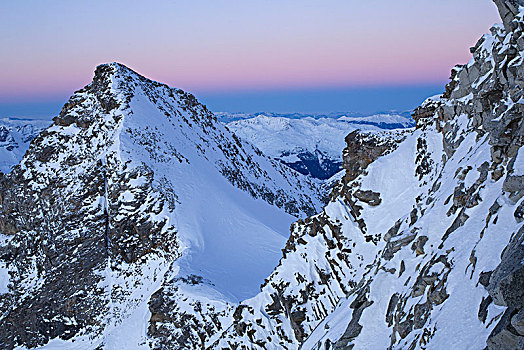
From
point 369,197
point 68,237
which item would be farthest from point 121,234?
point 369,197

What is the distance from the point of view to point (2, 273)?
156ft

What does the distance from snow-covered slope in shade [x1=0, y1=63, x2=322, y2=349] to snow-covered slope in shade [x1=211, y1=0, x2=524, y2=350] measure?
9.01 m

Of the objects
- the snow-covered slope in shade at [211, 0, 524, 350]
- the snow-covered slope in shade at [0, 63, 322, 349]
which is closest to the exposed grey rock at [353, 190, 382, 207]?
the snow-covered slope in shade at [211, 0, 524, 350]

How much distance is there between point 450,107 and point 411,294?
40.3 ft

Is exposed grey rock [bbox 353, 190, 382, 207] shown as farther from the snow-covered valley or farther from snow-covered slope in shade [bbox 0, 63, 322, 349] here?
snow-covered slope in shade [bbox 0, 63, 322, 349]

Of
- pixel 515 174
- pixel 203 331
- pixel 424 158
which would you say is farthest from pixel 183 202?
pixel 515 174

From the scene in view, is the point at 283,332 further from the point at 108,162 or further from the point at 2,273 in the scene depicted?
the point at 2,273

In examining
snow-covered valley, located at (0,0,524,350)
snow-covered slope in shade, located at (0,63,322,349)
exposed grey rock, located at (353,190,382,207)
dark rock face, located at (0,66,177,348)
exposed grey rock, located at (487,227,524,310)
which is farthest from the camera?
dark rock face, located at (0,66,177,348)

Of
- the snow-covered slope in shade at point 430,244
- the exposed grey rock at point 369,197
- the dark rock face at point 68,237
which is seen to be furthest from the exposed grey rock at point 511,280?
the dark rock face at point 68,237

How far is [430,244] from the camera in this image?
13477 mm

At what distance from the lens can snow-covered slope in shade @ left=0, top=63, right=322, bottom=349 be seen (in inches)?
1394

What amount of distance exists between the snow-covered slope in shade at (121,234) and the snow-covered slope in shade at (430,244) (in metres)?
9.01

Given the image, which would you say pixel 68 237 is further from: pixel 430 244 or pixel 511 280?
pixel 511 280

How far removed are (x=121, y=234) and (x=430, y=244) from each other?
38521 millimetres
